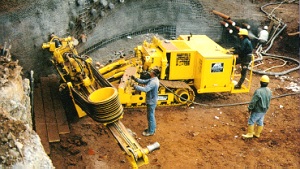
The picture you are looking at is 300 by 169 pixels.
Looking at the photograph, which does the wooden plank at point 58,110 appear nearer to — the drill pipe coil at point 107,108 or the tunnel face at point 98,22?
the tunnel face at point 98,22

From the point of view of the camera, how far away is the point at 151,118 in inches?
305

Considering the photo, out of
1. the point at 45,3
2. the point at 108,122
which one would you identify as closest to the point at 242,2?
the point at 45,3

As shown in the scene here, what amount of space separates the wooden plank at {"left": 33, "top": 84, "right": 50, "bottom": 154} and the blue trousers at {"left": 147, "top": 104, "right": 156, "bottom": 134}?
2.23 meters

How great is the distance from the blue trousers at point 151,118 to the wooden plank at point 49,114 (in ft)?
6.60

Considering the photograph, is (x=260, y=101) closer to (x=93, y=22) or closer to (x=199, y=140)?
(x=199, y=140)

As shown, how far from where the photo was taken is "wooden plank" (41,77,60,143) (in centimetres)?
736

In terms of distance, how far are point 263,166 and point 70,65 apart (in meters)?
4.77

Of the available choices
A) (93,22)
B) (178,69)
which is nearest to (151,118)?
(178,69)

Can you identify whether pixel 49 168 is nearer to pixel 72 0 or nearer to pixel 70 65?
pixel 70 65

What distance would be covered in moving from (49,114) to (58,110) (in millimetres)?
264

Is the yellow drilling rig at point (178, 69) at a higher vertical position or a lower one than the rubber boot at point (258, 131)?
higher

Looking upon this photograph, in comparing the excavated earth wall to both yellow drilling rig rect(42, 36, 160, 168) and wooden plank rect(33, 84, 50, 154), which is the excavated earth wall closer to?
yellow drilling rig rect(42, 36, 160, 168)

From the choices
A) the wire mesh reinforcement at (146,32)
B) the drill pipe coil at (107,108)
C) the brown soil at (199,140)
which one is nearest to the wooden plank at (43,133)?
the brown soil at (199,140)

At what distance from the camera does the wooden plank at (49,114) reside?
7.36 metres
